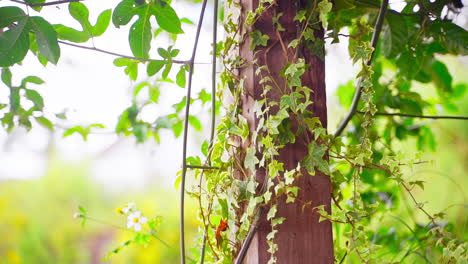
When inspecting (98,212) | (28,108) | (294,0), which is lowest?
(98,212)

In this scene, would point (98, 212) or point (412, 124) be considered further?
point (98, 212)

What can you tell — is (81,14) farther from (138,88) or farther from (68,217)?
(68,217)

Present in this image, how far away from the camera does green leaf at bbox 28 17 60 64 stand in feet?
2.10

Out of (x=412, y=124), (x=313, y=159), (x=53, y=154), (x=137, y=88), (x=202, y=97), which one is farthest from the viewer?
(x=53, y=154)

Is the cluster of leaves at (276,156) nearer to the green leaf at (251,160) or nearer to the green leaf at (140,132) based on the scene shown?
the green leaf at (251,160)

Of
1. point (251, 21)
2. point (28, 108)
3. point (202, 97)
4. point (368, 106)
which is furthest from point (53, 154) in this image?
point (368, 106)

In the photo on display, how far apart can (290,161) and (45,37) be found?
16.3 inches

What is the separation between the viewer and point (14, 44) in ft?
2.07

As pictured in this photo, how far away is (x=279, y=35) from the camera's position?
63cm

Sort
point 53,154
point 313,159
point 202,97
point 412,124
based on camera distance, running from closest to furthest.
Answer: point 313,159, point 202,97, point 412,124, point 53,154

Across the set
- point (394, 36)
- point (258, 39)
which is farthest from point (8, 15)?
point (394, 36)

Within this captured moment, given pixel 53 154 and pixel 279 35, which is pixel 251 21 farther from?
pixel 53 154

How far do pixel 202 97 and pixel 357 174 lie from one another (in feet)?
1.41

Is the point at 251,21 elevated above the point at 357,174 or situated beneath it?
elevated above
